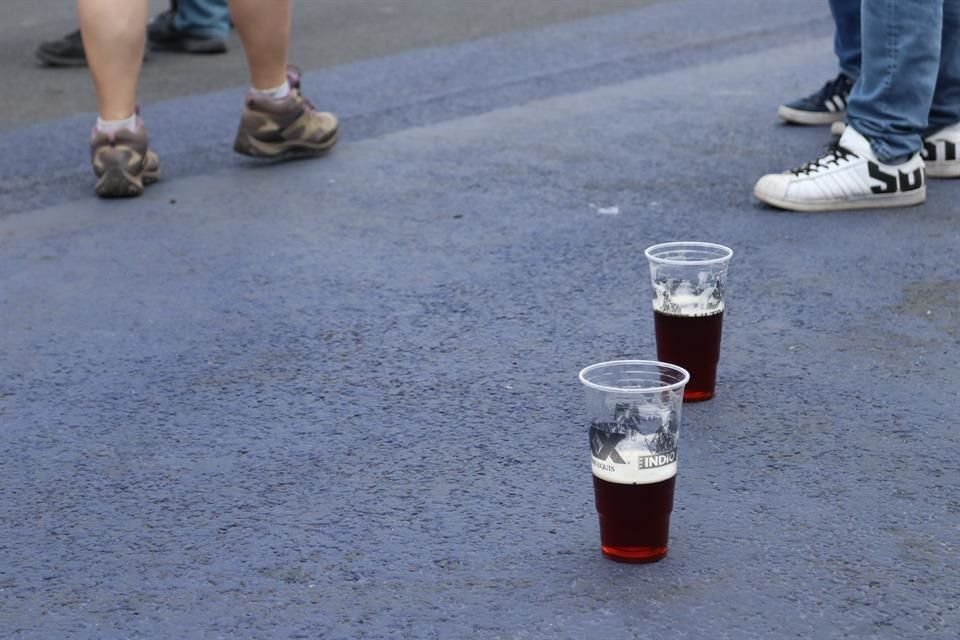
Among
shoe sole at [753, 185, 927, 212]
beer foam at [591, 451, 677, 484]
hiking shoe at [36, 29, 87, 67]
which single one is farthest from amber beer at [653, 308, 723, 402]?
hiking shoe at [36, 29, 87, 67]

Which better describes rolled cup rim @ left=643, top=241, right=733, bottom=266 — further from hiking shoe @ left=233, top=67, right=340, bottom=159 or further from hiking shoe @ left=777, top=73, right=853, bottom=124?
hiking shoe @ left=777, top=73, right=853, bottom=124

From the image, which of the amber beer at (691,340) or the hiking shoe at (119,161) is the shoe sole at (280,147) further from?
the amber beer at (691,340)

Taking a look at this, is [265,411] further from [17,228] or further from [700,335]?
[17,228]

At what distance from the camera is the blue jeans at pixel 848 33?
419 centimetres

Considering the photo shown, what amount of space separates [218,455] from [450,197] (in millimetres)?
1663

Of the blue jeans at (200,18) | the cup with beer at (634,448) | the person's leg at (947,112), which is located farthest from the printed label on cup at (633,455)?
the blue jeans at (200,18)

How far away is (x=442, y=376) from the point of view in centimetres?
250

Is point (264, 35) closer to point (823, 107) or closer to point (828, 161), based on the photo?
point (828, 161)

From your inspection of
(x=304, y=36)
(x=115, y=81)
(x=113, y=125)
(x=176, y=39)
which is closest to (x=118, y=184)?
(x=113, y=125)

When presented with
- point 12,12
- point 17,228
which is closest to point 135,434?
point 17,228

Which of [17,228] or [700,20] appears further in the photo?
[700,20]

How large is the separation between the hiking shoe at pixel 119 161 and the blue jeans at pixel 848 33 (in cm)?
194

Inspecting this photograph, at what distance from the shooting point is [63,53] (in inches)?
235

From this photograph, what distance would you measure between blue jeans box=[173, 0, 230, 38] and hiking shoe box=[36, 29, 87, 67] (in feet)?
1.77
